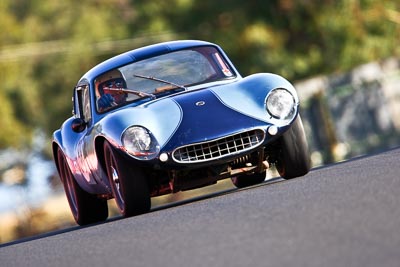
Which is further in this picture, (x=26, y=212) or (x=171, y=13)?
(x=171, y=13)

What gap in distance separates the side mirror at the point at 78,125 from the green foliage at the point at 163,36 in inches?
1180

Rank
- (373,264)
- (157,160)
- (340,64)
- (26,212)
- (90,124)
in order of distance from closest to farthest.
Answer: (373,264)
(157,160)
(90,124)
(26,212)
(340,64)

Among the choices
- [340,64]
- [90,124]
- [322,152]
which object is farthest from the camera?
[340,64]

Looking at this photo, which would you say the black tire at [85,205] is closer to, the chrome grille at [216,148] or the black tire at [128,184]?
the black tire at [128,184]

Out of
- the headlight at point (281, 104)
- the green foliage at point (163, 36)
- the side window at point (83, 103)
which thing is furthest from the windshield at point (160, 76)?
the green foliage at point (163, 36)

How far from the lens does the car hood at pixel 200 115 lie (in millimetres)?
11305

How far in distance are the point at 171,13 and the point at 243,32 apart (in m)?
9.67

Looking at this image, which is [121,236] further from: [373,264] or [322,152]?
[322,152]

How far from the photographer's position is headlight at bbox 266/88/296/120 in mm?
11602

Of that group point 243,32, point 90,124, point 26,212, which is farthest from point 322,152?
point 243,32

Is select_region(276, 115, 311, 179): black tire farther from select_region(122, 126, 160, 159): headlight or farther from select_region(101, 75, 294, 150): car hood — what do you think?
select_region(122, 126, 160, 159): headlight

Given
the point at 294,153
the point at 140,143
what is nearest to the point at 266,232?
the point at 140,143

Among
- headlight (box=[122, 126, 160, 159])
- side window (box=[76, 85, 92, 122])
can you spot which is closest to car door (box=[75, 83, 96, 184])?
side window (box=[76, 85, 92, 122])

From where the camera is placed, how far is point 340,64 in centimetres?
4356
